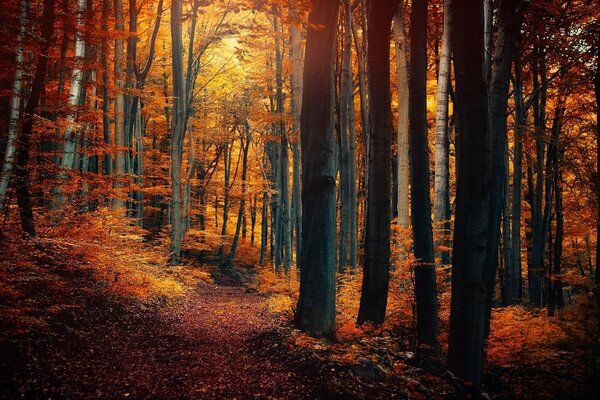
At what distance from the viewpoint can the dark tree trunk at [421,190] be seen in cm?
570

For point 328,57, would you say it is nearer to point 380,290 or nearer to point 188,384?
point 380,290

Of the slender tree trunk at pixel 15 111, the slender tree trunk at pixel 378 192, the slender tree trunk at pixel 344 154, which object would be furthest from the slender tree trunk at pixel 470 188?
the slender tree trunk at pixel 344 154

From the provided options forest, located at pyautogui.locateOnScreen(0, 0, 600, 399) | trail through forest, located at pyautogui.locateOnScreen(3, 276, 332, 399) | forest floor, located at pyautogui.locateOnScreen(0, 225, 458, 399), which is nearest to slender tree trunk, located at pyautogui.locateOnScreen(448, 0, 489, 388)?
forest, located at pyautogui.locateOnScreen(0, 0, 600, 399)

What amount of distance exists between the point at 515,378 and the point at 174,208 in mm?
11686

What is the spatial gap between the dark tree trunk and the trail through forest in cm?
209

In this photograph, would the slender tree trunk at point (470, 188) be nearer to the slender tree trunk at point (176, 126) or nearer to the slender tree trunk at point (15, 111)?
the slender tree trunk at point (15, 111)

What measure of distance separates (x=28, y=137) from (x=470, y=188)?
7440 millimetres

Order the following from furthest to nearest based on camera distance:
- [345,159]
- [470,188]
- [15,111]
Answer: [345,159] < [15,111] < [470,188]

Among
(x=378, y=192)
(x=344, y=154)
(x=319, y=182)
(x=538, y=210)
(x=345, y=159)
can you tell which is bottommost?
(x=538, y=210)

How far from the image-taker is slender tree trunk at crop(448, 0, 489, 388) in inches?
170

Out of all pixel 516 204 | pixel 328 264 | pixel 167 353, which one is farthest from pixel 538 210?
pixel 167 353

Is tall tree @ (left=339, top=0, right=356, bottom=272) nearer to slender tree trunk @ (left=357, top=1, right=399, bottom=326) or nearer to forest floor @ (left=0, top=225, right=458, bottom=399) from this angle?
slender tree trunk @ (left=357, top=1, right=399, bottom=326)

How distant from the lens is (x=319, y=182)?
19.2 feet

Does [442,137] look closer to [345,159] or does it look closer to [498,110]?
[498,110]
